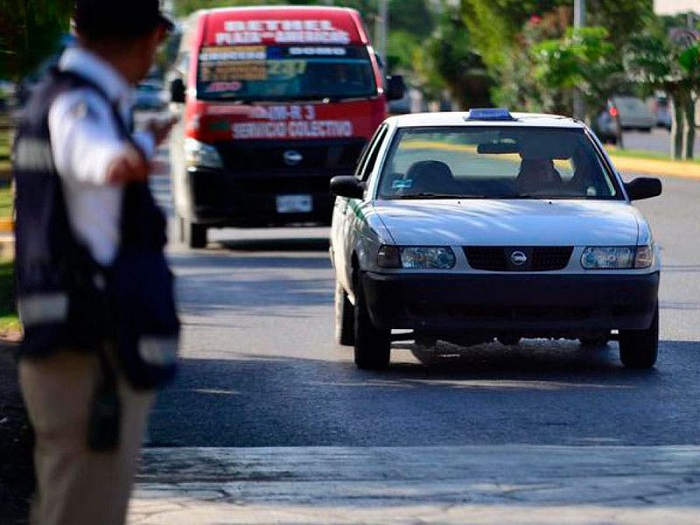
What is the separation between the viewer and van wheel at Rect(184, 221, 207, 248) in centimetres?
2189

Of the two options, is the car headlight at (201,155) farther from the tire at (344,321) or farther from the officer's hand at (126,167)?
the officer's hand at (126,167)

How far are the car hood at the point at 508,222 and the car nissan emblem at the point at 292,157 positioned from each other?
29.5 feet

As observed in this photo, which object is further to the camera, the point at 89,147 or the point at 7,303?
the point at 7,303

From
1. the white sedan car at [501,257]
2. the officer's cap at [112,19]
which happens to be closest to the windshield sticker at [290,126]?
the white sedan car at [501,257]

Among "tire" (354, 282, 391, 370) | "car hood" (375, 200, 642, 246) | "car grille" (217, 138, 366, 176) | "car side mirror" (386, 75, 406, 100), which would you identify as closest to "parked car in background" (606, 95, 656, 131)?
"car side mirror" (386, 75, 406, 100)

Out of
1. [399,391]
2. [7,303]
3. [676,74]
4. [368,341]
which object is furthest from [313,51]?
[676,74]

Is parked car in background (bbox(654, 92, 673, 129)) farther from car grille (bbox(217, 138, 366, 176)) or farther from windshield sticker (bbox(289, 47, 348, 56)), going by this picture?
car grille (bbox(217, 138, 366, 176))

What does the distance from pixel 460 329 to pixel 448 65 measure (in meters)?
47.6

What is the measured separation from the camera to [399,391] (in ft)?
36.0

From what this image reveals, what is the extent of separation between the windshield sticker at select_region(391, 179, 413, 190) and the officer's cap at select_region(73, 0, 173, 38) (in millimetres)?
7683

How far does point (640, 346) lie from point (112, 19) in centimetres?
753

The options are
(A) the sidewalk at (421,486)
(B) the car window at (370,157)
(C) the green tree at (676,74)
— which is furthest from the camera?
(C) the green tree at (676,74)

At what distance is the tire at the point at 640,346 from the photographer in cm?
1157

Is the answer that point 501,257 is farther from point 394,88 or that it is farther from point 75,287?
point 394,88
